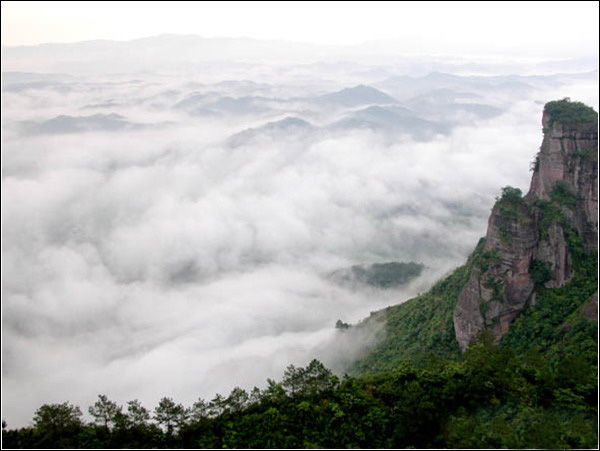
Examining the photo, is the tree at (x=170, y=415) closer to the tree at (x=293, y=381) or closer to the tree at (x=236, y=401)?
the tree at (x=236, y=401)

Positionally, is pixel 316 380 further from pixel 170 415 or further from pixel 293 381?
pixel 170 415

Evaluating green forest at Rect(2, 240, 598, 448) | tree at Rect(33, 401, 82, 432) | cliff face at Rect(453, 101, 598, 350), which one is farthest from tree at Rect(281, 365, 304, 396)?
cliff face at Rect(453, 101, 598, 350)

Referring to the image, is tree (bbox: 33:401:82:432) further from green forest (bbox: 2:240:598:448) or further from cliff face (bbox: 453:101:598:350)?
cliff face (bbox: 453:101:598:350)

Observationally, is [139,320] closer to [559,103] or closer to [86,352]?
[86,352]

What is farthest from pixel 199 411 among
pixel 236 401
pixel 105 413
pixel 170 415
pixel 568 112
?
pixel 568 112

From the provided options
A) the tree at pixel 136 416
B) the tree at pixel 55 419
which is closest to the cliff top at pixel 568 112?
the tree at pixel 136 416

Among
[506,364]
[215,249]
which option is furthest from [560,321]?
[215,249]
